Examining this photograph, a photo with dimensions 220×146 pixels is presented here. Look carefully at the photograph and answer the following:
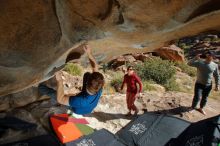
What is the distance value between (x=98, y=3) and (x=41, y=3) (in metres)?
0.50

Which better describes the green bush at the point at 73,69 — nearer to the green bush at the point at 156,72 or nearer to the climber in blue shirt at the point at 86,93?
the green bush at the point at 156,72

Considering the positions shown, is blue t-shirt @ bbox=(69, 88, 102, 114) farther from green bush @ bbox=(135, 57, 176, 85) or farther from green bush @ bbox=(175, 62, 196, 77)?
green bush @ bbox=(175, 62, 196, 77)

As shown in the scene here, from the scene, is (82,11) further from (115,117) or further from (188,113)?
(188,113)

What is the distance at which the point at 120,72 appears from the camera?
51.1ft

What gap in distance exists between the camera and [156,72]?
1438cm

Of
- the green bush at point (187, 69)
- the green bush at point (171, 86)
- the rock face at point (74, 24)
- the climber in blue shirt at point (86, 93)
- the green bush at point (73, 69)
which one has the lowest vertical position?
the green bush at point (171, 86)

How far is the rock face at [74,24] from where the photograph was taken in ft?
9.37

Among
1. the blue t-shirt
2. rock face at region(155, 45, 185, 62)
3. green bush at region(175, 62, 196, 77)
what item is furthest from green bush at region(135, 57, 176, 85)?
Answer: the blue t-shirt

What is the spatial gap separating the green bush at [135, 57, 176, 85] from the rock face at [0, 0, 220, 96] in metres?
10.7

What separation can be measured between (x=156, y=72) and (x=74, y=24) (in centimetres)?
1146

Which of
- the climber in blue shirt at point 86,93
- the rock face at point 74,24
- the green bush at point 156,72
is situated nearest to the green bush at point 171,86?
the green bush at point 156,72

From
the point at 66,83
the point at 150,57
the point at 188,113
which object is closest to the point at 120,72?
the point at 150,57

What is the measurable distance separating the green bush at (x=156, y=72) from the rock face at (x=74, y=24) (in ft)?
35.0

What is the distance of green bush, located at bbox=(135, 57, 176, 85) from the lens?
14087 mm
